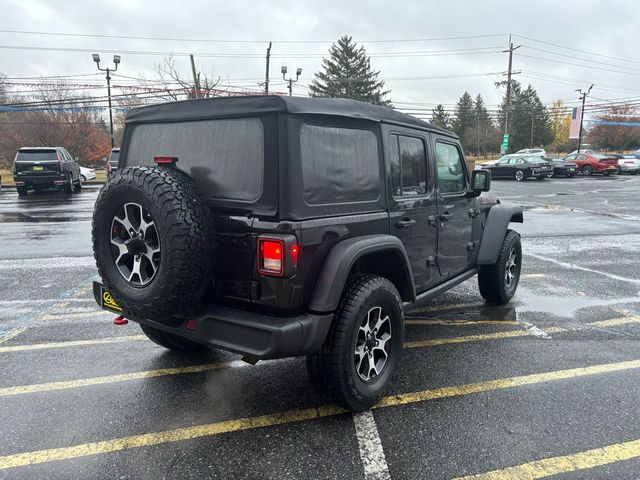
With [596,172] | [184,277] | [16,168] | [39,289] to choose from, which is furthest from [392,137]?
[596,172]

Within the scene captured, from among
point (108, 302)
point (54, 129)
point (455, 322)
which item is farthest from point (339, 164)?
point (54, 129)

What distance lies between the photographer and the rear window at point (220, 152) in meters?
2.70

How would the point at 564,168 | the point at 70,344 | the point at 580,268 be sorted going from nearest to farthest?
the point at 70,344 < the point at 580,268 < the point at 564,168

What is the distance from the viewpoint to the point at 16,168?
55.6ft

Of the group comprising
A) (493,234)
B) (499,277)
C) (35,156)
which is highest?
(35,156)

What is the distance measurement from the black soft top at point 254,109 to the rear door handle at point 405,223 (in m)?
0.73

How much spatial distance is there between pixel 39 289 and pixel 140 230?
3941 millimetres

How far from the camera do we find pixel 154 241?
2.68 m

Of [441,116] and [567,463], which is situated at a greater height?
[441,116]

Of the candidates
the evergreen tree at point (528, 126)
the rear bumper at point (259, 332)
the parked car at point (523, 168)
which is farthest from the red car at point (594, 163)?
the evergreen tree at point (528, 126)

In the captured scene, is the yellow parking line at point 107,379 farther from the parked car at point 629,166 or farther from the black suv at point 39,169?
the parked car at point 629,166

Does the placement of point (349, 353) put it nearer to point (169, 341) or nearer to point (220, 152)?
point (220, 152)

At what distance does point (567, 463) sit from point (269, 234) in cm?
205

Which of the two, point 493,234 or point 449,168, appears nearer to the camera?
point 449,168
